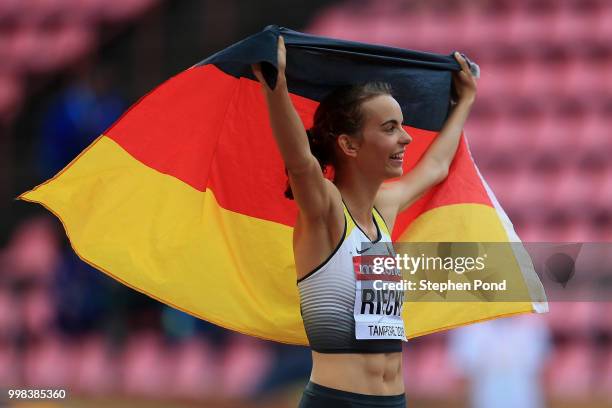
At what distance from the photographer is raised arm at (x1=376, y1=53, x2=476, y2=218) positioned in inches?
154

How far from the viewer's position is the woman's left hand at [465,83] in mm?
4078

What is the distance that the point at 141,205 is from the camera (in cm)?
389

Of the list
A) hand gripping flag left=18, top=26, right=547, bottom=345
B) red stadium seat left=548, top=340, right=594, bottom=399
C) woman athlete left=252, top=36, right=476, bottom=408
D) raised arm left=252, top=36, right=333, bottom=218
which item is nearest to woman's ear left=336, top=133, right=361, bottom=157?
woman athlete left=252, top=36, right=476, bottom=408

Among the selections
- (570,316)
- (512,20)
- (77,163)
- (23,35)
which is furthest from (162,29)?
(77,163)

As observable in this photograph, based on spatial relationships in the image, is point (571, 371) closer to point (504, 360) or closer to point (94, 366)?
point (504, 360)

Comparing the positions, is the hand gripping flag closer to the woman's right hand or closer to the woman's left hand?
the woman's left hand

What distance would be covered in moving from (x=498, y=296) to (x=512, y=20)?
20.8 feet

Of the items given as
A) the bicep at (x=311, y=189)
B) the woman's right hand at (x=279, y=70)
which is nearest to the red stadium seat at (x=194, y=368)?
the bicep at (x=311, y=189)

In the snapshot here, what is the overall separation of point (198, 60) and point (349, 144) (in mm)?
6395

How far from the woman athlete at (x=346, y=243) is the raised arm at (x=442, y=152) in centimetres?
36

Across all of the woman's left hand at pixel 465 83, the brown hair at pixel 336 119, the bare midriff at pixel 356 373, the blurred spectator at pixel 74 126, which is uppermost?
the blurred spectator at pixel 74 126

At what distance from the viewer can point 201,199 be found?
3.88m

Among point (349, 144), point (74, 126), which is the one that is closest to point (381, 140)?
point (349, 144)

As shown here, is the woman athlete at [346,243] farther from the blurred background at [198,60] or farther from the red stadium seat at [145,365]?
the red stadium seat at [145,365]
